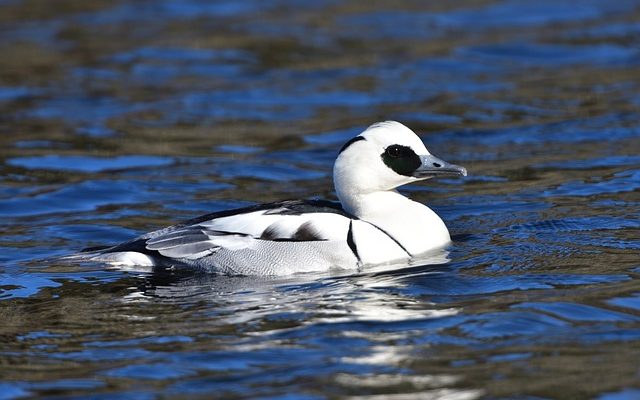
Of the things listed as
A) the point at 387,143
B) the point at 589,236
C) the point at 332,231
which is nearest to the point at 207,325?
the point at 332,231

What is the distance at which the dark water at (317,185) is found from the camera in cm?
695

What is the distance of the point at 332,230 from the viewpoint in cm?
915

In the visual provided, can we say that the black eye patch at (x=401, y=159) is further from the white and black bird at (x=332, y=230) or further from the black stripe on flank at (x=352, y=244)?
the black stripe on flank at (x=352, y=244)

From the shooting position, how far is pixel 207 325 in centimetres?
783

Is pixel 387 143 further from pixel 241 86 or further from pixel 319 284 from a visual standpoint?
pixel 241 86

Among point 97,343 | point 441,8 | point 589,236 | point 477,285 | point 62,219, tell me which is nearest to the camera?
point 97,343

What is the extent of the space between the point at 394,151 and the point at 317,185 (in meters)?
3.44

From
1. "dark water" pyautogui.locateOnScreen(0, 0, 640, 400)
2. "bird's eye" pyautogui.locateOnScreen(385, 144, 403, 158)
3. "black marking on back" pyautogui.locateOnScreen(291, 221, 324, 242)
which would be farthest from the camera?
"bird's eye" pyautogui.locateOnScreen(385, 144, 403, 158)

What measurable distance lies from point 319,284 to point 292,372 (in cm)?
196

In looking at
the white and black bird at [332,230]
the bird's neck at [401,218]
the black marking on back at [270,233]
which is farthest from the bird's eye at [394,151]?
the black marking on back at [270,233]

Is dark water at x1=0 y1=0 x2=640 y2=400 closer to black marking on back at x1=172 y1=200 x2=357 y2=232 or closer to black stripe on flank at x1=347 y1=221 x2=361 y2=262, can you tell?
black stripe on flank at x1=347 y1=221 x2=361 y2=262

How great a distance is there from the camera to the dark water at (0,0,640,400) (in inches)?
274

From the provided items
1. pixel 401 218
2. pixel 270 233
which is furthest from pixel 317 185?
pixel 270 233

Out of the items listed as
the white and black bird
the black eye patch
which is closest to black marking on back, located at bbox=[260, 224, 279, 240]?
the white and black bird
